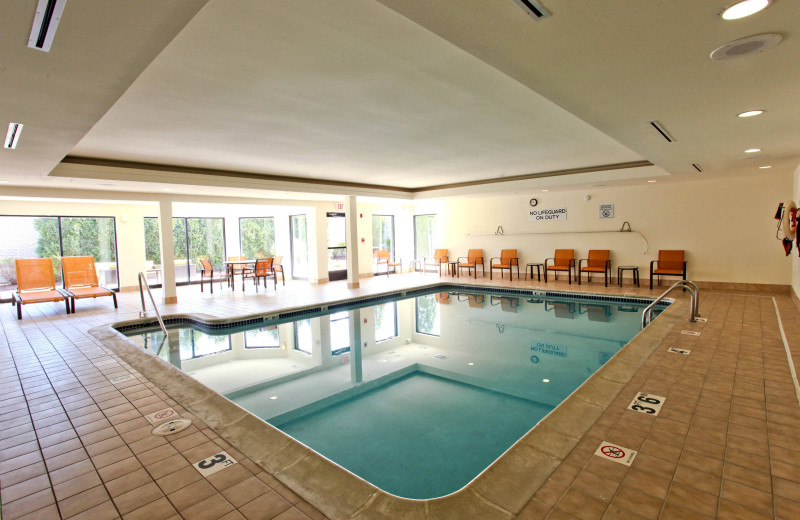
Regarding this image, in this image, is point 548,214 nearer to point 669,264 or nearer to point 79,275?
point 669,264

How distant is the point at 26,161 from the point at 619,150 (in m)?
7.73

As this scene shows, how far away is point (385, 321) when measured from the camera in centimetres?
694

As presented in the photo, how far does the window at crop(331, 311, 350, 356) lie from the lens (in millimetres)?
5520

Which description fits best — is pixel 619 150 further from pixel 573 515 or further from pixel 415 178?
pixel 573 515

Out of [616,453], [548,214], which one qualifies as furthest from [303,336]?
[548,214]

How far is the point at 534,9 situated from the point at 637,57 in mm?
860

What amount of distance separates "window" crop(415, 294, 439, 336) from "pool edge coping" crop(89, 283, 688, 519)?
3.19m

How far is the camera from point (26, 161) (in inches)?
181

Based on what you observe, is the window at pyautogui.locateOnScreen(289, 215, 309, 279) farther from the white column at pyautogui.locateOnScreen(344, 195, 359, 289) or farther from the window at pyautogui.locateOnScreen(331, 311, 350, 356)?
the window at pyautogui.locateOnScreen(331, 311, 350, 356)

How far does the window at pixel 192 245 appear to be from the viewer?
11.1 m

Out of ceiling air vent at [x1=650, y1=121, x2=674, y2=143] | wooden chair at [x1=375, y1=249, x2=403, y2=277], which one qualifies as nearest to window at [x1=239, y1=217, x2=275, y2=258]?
wooden chair at [x1=375, y1=249, x2=403, y2=277]

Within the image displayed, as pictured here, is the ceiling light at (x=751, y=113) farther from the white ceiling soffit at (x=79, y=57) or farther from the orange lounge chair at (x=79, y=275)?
the orange lounge chair at (x=79, y=275)

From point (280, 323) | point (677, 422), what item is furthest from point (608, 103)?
point (280, 323)

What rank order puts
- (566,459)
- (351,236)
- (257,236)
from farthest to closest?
(257,236) < (351,236) < (566,459)
